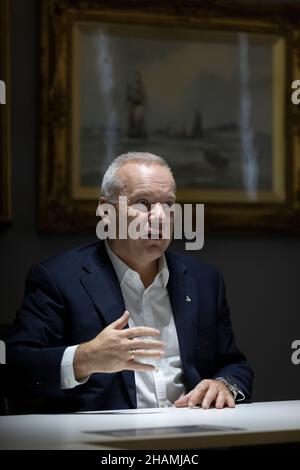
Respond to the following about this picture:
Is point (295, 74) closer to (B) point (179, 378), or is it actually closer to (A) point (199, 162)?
(A) point (199, 162)

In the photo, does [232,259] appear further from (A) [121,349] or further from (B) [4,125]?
(A) [121,349]

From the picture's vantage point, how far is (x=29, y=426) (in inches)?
76.9

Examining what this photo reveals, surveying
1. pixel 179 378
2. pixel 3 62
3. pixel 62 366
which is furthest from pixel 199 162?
pixel 62 366

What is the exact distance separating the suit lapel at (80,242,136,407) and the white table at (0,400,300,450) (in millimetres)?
238

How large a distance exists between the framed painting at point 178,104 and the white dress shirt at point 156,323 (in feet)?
2.77

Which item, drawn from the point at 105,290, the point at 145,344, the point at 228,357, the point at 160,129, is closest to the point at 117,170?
the point at 105,290

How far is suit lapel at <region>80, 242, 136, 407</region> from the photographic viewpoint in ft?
8.27

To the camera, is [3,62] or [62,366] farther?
[3,62]

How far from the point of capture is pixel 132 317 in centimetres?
265

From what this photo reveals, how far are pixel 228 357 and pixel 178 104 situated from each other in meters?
1.29

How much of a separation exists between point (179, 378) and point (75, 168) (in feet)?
3.90

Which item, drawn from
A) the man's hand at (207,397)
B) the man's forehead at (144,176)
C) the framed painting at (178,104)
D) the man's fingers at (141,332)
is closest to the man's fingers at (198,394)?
the man's hand at (207,397)

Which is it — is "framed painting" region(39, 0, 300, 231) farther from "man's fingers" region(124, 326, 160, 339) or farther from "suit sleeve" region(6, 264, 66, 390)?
"man's fingers" region(124, 326, 160, 339)
